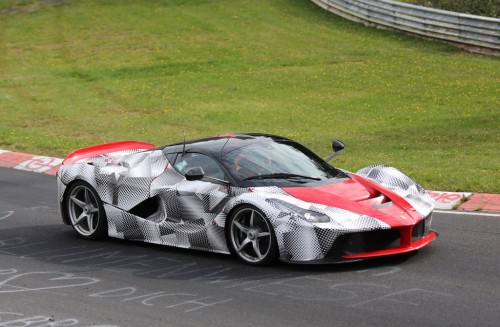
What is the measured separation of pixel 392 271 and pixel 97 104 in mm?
16620

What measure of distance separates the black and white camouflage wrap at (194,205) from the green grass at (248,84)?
4355mm

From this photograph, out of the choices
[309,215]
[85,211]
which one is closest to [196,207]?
[309,215]

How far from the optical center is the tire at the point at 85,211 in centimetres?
1099

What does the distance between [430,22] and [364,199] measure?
890 inches

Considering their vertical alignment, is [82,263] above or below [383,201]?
below

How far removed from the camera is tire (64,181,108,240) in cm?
1099

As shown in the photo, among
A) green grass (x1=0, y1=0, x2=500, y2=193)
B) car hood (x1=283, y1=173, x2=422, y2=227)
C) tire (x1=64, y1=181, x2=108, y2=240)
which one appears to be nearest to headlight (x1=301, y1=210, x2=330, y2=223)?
car hood (x1=283, y1=173, x2=422, y2=227)

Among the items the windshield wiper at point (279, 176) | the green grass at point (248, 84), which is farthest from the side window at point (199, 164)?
the green grass at point (248, 84)

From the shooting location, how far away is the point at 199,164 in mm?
10320

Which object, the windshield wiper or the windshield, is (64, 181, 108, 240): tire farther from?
the windshield wiper

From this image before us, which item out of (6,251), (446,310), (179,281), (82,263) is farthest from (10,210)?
(446,310)

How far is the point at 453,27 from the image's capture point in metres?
30.3

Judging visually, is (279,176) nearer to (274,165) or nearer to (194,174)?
(274,165)

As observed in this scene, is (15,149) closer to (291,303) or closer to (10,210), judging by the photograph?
(10,210)
